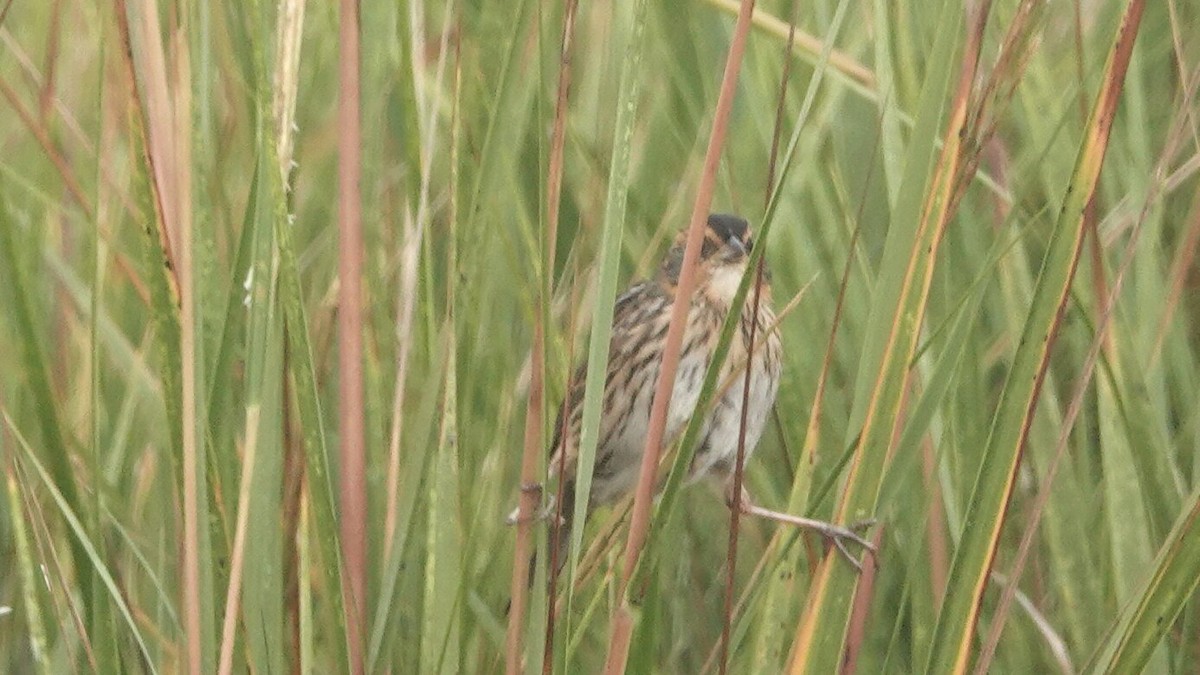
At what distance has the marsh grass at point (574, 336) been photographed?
4.01ft

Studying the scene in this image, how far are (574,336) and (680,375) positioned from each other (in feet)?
2.74

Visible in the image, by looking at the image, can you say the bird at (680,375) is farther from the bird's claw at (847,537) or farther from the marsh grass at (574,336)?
the bird's claw at (847,537)

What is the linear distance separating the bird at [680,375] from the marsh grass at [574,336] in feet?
0.23

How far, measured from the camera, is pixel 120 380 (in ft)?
6.34

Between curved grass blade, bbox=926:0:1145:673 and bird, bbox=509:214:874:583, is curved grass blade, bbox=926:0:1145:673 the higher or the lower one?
the higher one

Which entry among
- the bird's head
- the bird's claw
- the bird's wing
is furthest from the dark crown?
the bird's claw

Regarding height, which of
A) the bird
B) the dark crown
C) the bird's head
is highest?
the dark crown

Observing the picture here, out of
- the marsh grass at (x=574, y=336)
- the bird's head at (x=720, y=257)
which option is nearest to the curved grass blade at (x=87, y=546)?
the marsh grass at (x=574, y=336)

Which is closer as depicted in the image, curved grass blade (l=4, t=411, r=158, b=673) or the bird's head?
curved grass blade (l=4, t=411, r=158, b=673)

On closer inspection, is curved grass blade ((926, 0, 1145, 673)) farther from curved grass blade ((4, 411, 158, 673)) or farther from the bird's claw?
curved grass blade ((4, 411, 158, 673))

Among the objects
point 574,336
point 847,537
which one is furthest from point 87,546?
point 847,537

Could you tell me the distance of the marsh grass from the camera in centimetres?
122

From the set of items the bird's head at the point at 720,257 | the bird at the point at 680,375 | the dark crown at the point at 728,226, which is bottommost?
the bird at the point at 680,375

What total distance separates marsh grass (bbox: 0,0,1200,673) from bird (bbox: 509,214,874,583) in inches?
2.8
